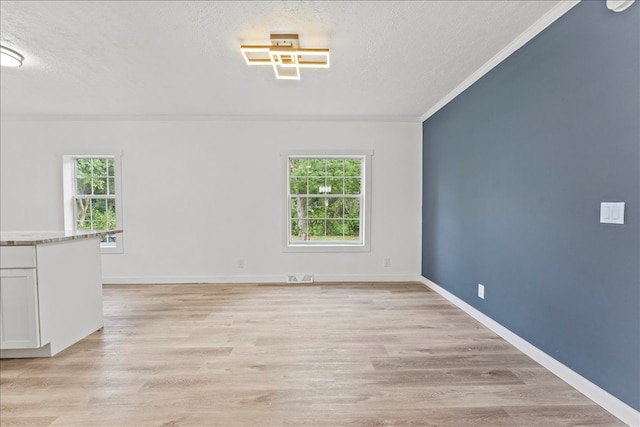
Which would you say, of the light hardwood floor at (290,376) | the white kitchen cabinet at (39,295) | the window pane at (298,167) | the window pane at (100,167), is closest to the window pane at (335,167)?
the window pane at (298,167)

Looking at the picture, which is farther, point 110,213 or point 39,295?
point 110,213

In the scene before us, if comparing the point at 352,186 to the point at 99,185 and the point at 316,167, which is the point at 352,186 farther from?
the point at 99,185

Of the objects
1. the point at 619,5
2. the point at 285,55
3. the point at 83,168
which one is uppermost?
the point at 285,55

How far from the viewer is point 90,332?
8.55 ft

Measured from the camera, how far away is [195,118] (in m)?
4.23

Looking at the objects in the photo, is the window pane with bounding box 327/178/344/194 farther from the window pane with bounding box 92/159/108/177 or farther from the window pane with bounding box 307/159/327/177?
the window pane with bounding box 92/159/108/177

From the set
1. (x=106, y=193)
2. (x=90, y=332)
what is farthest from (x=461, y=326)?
(x=106, y=193)

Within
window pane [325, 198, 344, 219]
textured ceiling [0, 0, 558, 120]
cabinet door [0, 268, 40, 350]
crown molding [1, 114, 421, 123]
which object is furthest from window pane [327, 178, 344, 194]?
cabinet door [0, 268, 40, 350]

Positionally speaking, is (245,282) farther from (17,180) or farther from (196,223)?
(17,180)

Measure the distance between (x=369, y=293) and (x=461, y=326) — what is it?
126 centimetres

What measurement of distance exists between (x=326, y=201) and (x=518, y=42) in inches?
114

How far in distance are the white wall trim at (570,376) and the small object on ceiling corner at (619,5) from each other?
210 centimetres

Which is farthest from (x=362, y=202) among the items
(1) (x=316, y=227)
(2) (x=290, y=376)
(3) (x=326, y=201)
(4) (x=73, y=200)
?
(4) (x=73, y=200)

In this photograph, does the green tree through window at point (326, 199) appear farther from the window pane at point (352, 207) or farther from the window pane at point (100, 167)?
Result: the window pane at point (100, 167)
